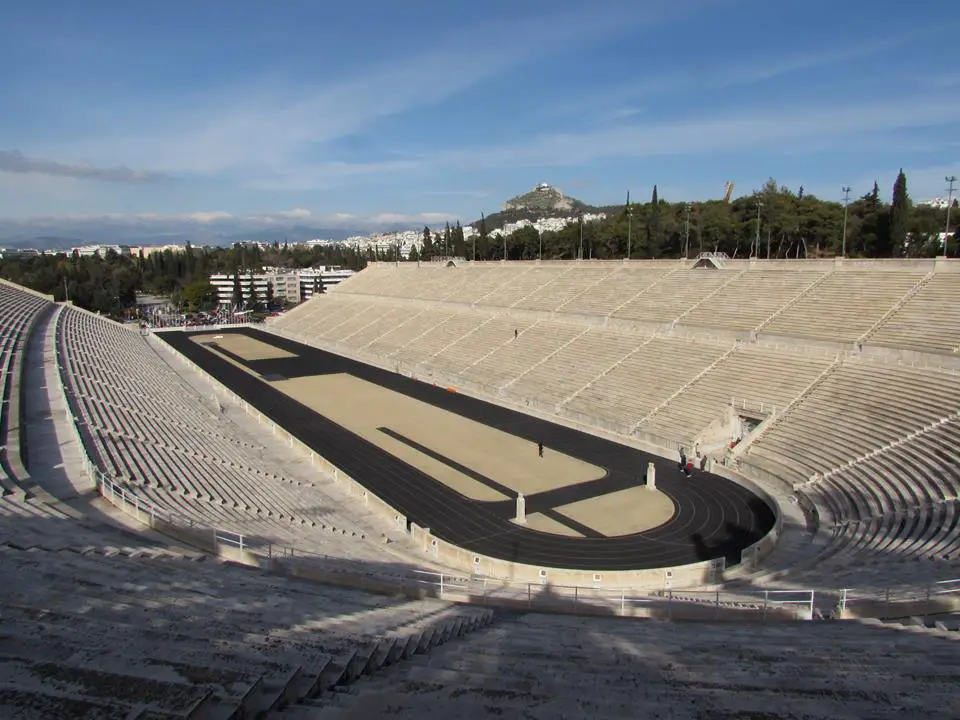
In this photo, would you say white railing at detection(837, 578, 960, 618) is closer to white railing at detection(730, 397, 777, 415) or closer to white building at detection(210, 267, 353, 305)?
white railing at detection(730, 397, 777, 415)

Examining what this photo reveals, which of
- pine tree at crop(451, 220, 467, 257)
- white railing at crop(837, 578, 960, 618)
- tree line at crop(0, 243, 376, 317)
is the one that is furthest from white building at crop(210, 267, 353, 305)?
white railing at crop(837, 578, 960, 618)

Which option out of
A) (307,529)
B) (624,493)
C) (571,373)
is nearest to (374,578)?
(307,529)

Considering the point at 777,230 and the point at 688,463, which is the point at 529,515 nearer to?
the point at 688,463

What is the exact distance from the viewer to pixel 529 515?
18.6 meters

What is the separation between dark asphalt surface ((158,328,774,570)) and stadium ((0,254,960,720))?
13 centimetres

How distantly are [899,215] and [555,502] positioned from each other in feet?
150

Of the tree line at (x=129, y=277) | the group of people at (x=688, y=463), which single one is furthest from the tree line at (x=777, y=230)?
the tree line at (x=129, y=277)

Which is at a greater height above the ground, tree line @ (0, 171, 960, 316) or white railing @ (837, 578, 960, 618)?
tree line @ (0, 171, 960, 316)

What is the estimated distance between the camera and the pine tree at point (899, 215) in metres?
48.7

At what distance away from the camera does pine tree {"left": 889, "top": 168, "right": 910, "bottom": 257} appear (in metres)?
48.7

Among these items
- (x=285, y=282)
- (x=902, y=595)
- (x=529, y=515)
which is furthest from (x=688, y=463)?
(x=285, y=282)

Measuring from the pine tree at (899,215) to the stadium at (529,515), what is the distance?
21.9m

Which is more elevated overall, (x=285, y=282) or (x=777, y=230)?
(x=777, y=230)

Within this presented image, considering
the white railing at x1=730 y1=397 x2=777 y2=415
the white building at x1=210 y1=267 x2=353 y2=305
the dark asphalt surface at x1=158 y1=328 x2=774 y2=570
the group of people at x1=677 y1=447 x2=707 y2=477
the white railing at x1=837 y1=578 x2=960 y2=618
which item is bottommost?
the dark asphalt surface at x1=158 y1=328 x2=774 y2=570
